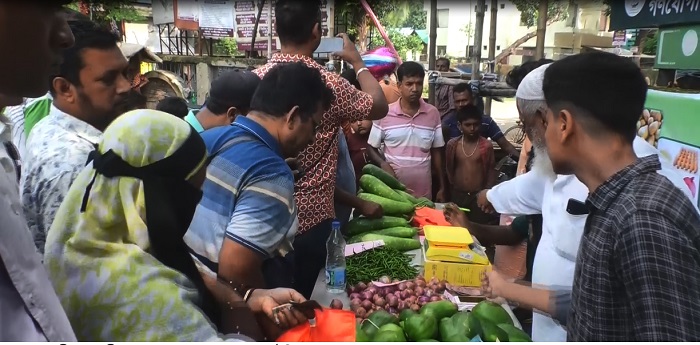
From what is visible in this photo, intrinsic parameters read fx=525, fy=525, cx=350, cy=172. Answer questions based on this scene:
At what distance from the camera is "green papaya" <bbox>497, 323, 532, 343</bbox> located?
208 cm

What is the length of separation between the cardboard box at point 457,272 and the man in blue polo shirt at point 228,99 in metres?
1.37

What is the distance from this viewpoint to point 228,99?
3.02 m

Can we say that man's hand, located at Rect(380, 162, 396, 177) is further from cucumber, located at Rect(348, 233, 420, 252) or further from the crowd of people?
the crowd of people

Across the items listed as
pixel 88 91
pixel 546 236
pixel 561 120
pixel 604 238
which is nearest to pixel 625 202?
pixel 604 238

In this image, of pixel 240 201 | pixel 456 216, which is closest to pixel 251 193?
pixel 240 201

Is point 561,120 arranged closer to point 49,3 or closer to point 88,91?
point 49,3

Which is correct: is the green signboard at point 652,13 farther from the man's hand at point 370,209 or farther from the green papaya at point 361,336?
the green papaya at point 361,336

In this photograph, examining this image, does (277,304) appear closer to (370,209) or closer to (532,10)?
(370,209)

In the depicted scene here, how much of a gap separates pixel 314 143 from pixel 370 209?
78 cm

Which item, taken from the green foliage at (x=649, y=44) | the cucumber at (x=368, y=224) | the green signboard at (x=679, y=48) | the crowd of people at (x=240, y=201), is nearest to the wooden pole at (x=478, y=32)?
the green signboard at (x=679, y=48)

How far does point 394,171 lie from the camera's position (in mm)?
4844

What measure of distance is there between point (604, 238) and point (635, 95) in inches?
15.3

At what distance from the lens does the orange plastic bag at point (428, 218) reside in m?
3.73

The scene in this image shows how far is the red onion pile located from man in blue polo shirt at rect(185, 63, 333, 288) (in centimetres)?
60
